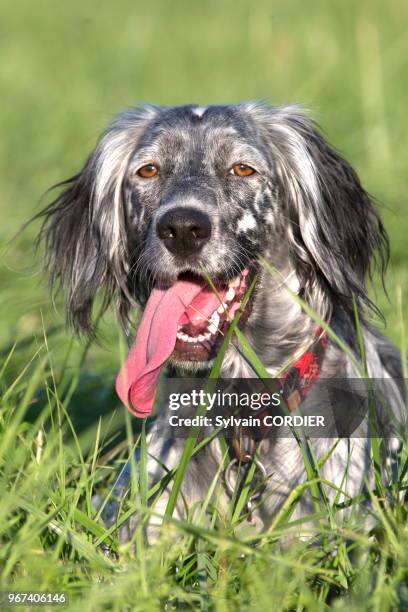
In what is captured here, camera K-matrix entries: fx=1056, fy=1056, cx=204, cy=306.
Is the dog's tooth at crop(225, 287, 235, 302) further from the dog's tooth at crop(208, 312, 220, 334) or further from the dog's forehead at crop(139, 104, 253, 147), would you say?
the dog's forehead at crop(139, 104, 253, 147)

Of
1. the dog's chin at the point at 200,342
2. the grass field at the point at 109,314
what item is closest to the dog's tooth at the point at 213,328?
the dog's chin at the point at 200,342

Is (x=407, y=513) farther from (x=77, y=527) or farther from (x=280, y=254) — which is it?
(x=280, y=254)

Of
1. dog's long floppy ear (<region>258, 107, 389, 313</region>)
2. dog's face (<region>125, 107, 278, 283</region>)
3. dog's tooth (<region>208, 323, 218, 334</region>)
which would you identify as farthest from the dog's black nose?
dog's long floppy ear (<region>258, 107, 389, 313</region>)

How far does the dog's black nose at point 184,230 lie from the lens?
11.8 feet

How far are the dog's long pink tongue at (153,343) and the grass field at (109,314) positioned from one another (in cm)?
12

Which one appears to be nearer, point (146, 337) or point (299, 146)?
point (146, 337)

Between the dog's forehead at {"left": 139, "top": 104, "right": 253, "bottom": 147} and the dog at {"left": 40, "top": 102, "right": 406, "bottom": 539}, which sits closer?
the dog at {"left": 40, "top": 102, "right": 406, "bottom": 539}

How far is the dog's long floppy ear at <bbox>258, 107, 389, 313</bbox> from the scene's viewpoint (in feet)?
13.0

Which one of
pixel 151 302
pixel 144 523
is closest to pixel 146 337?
pixel 151 302

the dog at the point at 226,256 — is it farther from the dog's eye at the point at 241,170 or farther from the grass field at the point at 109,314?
the grass field at the point at 109,314

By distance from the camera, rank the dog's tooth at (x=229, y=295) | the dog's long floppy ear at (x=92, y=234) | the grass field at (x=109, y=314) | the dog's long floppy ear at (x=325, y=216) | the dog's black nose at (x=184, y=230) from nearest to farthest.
Answer: 1. the grass field at (x=109, y=314)
2. the dog's black nose at (x=184, y=230)
3. the dog's tooth at (x=229, y=295)
4. the dog's long floppy ear at (x=325, y=216)
5. the dog's long floppy ear at (x=92, y=234)

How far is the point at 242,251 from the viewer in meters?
3.78

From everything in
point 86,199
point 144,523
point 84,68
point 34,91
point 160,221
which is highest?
point 84,68

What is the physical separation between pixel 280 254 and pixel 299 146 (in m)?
0.50
